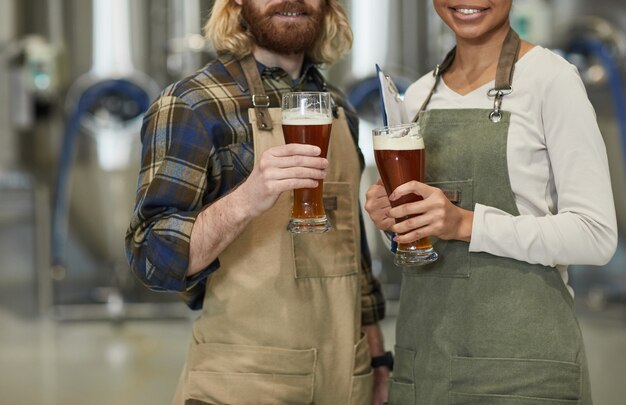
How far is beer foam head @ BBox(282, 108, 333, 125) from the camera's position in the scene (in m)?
1.97

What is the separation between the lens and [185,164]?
2191 mm

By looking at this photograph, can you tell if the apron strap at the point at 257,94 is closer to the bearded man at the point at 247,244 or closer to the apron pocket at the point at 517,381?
the bearded man at the point at 247,244

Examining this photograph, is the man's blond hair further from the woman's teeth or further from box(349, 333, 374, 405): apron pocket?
box(349, 333, 374, 405): apron pocket

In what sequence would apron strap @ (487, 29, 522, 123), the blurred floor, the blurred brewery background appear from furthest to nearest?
1. the blurred brewery background
2. the blurred floor
3. apron strap @ (487, 29, 522, 123)

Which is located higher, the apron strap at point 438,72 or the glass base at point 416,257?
the apron strap at point 438,72

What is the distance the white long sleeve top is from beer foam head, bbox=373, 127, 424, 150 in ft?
0.57

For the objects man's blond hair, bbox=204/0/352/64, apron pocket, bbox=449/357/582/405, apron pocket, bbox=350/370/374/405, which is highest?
man's blond hair, bbox=204/0/352/64

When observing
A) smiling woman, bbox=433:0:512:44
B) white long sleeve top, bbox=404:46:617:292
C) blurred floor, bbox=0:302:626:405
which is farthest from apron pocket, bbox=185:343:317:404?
blurred floor, bbox=0:302:626:405

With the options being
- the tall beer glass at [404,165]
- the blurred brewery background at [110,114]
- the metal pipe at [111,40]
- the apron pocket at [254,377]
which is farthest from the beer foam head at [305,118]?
the metal pipe at [111,40]

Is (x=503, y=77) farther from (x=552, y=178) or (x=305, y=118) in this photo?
(x=305, y=118)

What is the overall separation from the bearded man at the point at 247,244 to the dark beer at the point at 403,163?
0.94 ft

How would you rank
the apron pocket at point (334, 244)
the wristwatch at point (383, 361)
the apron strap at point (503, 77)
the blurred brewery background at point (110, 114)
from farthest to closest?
1. the blurred brewery background at point (110, 114)
2. the wristwatch at point (383, 361)
3. the apron pocket at point (334, 244)
4. the apron strap at point (503, 77)

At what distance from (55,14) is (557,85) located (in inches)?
167

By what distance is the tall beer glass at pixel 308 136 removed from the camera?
1.97 m
